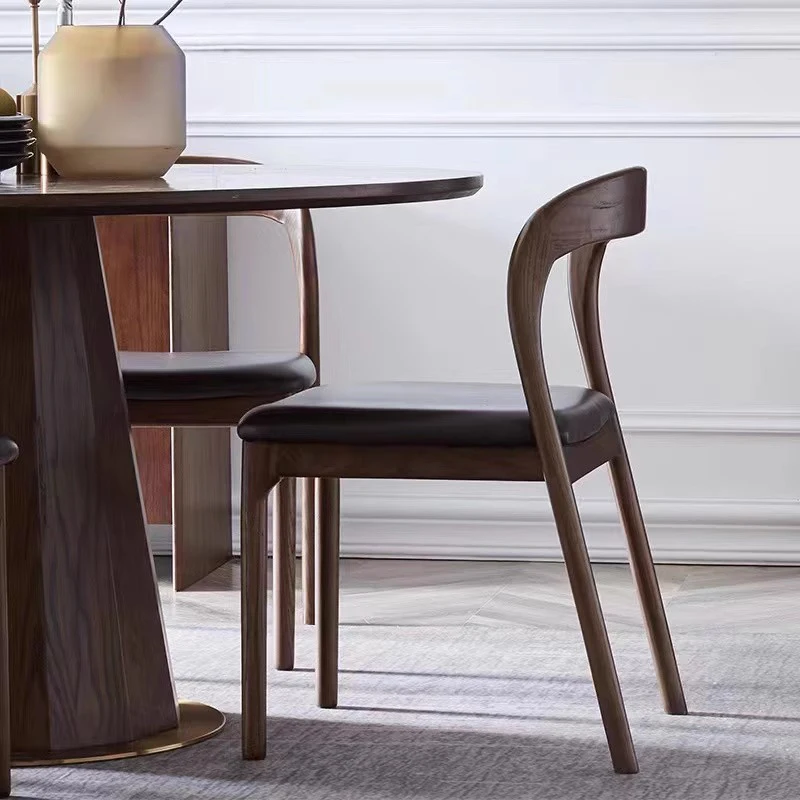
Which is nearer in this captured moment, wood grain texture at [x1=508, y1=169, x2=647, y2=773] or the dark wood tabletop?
the dark wood tabletop

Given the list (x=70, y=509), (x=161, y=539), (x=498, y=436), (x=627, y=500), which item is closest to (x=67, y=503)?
(x=70, y=509)

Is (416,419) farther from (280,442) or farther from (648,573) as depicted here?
(648,573)

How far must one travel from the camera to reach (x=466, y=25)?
10.3 feet

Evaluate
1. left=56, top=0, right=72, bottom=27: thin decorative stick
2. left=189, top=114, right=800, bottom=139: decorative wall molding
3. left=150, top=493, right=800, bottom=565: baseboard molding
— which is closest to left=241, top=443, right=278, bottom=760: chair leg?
left=56, top=0, right=72, bottom=27: thin decorative stick

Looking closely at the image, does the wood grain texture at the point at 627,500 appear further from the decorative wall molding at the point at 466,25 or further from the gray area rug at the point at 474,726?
the decorative wall molding at the point at 466,25

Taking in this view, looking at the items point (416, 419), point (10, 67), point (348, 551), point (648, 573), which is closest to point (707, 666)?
point (648, 573)

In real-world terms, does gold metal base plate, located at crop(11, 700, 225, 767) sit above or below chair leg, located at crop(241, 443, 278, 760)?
below

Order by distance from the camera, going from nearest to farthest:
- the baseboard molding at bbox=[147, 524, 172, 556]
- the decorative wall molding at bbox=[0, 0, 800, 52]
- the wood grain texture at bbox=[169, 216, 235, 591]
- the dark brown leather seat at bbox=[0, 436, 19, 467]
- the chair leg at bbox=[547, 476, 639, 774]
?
the dark brown leather seat at bbox=[0, 436, 19, 467], the chair leg at bbox=[547, 476, 639, 774], the wood grain texture at bbox=[169, 216, 235, 591], the decorative wall molding at bbox=[0, 0, 800, 52], the baseboard molding at bbox=[147, 524, 172, 556]

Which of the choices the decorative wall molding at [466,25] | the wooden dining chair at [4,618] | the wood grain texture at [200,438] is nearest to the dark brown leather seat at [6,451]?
the wooden dining chair at [4,618]

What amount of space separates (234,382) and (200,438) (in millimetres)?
798

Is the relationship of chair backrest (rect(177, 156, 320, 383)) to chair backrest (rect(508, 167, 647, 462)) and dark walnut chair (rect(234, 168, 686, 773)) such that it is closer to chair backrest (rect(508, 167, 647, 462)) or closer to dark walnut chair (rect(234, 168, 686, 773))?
dark walnut chair (rect(234, 168, 686, 773))

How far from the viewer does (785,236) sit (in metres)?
3.13

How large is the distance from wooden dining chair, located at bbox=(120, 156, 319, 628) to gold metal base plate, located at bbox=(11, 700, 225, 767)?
0.96 feet

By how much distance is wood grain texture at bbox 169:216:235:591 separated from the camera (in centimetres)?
294
